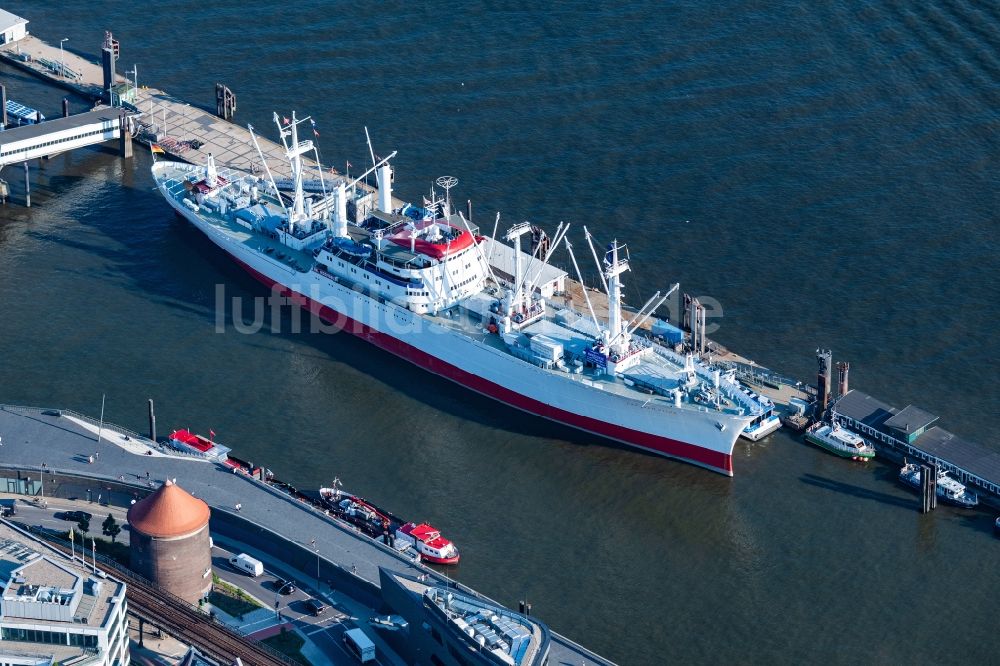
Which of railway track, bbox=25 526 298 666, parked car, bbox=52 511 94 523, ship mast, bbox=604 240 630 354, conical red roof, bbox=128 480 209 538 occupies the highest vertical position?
ship mast, bbox=604 240 630 354

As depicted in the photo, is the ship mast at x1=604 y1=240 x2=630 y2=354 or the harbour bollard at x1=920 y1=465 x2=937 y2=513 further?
the ship mast at x1=604 y1=240 x2=630 y2=354

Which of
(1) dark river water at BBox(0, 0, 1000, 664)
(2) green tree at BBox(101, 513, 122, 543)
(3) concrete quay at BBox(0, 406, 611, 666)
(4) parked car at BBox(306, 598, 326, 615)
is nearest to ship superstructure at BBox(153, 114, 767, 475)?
(1) dark river water at BBox(0, 0, 1000, 664)

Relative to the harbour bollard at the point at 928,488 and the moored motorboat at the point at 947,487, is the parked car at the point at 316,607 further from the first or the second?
the moored motorboat at the point at 947,487

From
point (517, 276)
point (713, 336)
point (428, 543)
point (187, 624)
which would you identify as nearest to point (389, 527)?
point (428, 543)

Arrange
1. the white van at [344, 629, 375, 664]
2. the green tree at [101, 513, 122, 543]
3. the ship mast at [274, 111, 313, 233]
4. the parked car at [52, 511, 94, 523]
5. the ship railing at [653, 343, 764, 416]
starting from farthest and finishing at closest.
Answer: the ship mast at [274, 111, 313, 233] < the ship railing at [653, 343, 764, 416] < the parked car at [52, 511, 94, 523] < the green tree at [101, 513, 122, 543] < the white van at [344, 629, 375, 664]

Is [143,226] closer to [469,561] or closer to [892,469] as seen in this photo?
[469,561]

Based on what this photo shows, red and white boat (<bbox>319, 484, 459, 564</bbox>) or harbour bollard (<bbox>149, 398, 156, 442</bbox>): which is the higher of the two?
harbour bollard (<bbox>149, 398, 156, 442</bbox>)

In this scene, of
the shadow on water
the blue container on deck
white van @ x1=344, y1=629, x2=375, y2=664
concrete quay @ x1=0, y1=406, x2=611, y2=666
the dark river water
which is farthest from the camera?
the blue container on deck

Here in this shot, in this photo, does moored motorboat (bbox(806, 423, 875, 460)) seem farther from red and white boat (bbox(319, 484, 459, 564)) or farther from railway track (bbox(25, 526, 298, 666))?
railway track (bbox(25, 526, 298, 666))
